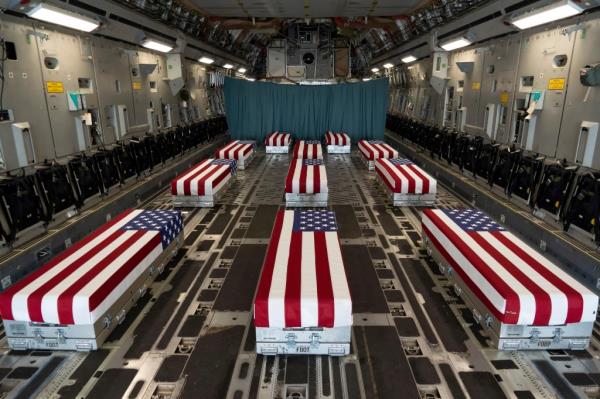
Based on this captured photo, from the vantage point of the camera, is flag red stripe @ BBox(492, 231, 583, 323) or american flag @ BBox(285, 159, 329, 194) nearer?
flag red stripe @ BBox(492, 231, 583, 323)

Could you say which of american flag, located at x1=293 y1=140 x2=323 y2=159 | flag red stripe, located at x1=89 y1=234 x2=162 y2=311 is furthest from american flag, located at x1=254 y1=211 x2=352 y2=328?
american flag, located at x1=293 y1=140 x2=323 y2=159

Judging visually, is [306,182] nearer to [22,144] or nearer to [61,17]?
[22,144]

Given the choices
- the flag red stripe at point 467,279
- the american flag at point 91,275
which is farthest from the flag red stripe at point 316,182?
the american flag at point 91,275

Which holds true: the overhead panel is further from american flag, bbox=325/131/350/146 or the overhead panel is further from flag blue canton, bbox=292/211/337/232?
flag blue canton, bbox=292/211/337/232

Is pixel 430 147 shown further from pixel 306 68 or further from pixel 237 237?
pixel 306 68

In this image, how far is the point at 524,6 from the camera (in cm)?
718

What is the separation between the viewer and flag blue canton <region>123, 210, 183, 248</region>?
216 inches

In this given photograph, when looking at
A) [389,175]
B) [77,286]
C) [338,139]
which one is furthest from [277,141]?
[77,286]

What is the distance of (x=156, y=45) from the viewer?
10.5 m

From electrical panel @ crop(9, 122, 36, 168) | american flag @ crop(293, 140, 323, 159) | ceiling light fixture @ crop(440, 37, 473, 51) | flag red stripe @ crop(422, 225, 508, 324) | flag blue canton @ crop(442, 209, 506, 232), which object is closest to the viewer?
flag red stripe @ crop(422, 225, 508, 324)

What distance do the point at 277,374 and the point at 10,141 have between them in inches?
198

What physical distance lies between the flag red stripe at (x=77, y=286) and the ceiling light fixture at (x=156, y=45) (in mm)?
6819

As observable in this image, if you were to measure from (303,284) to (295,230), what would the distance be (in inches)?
60.9

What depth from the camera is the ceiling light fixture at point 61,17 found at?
5637mm
